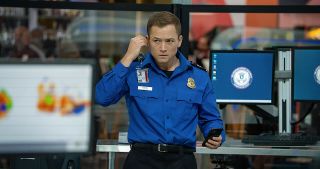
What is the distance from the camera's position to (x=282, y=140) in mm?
4523

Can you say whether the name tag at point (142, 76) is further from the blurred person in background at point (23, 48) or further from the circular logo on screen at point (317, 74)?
the blurred person in background at point (23, 48)

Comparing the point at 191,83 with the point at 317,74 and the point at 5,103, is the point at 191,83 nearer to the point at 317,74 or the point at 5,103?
the point at 5,103

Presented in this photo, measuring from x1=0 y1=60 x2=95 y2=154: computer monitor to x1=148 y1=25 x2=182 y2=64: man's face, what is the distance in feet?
3.33

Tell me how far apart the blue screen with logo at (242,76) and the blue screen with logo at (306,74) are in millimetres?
178

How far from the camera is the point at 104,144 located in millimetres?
4344

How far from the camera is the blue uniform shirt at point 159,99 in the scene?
3.33 m

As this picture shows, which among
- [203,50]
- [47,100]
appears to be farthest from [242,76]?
[203,50]

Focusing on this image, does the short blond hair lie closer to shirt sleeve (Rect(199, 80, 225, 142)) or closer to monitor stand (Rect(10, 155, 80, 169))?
shirt sleeve (Rect(199, 80, 225, 142))

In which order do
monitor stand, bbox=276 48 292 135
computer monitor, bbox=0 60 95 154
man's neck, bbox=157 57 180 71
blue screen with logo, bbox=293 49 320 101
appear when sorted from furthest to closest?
blue screen with logo, bbox=293 49 320 101 → monitor stand, bbox=276 48 292 135 → man's neck, bbox=157 57 180 71 → computer monitor, bbox=0 60 95 154

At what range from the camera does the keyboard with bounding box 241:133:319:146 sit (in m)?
4.51

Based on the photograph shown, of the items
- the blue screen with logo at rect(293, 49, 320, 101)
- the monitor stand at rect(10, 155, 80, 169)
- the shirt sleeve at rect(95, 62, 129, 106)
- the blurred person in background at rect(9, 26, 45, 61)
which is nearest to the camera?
the shirt sleeve at rect(95, 62, 129, 106)

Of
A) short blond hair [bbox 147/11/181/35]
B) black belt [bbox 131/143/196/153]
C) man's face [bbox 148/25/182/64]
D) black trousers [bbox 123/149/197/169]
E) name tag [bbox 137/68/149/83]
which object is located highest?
short blond hair [bbox 147/11/181/35]

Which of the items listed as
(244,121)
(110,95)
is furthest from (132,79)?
(244,121)

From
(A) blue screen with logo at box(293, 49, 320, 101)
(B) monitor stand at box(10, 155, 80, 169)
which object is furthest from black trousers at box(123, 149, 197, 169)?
(A) blue screen with logo at box(293, 49, 320, 101)
